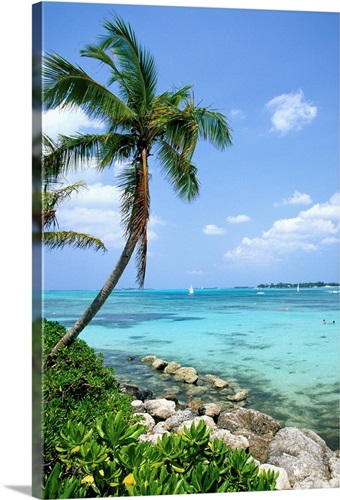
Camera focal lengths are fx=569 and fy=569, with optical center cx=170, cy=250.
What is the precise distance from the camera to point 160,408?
195 inches

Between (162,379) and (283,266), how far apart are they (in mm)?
1633

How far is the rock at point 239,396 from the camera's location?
5.04 metres

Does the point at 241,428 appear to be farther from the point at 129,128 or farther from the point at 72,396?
the point at 129,128

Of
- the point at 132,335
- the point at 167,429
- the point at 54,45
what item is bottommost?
the point at 167,429

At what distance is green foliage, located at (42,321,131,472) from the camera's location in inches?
135

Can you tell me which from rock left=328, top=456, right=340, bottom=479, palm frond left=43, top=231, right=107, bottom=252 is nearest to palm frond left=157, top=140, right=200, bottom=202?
palm frond left=43, top=231, right=107, bottom=252

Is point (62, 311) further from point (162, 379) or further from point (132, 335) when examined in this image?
point (132, 335)

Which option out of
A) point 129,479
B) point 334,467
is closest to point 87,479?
point 129,479

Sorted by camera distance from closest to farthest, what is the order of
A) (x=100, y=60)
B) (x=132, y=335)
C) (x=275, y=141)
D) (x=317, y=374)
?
1. (x=100, y=60)
2. (x=275, y=141)
3. (x=317, y=374)
4. (x=132, y=335)

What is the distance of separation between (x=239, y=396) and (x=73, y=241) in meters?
2.07

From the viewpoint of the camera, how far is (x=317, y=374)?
17.5 feet

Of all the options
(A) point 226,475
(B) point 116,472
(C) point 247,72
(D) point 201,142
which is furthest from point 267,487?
(C) point 247,72

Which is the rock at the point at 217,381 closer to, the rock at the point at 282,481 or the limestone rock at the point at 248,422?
the limestone rock at the point at 248,422

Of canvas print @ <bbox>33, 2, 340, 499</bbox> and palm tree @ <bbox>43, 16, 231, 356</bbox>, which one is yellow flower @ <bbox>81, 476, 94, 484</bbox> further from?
palm tree @ <bbox>43, 16, 231, 356</bbox>
